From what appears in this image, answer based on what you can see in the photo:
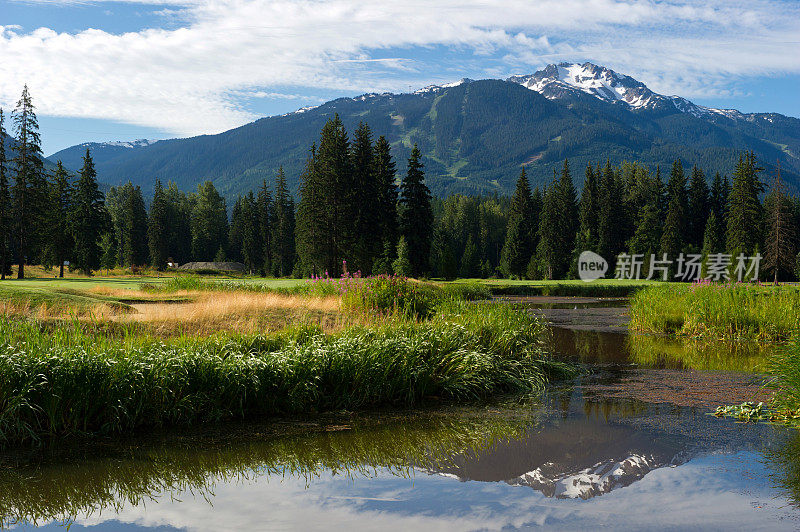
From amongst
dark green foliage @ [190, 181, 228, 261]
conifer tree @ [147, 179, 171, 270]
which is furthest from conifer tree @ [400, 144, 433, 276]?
dark green foliage @ [190, 181, 228, 261]

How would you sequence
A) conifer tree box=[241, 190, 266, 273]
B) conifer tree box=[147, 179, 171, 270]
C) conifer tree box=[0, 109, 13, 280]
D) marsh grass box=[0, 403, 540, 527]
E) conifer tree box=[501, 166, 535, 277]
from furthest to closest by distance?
1. conifer tree box=[241, 190, 266, 273]
2. conifer tree box=[147, 179, 171, 270]
3. conifer tree box=[501, 166, 535, 277]
4. conifer tree box=[0, 109, 13, 280]
5. marsh grass box=[0, 403, 540, 527]

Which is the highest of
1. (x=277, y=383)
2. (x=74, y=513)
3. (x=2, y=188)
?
(x=2, y=188)

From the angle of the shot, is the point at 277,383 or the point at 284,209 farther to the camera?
the point at 284,209

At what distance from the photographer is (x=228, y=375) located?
9172 millimetres

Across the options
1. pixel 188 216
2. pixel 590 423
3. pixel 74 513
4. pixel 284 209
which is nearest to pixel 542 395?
pixel 590 423

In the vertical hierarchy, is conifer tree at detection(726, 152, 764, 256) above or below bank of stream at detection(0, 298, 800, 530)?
above

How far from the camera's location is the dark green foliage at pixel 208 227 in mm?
116375

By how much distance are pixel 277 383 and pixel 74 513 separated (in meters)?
3.92

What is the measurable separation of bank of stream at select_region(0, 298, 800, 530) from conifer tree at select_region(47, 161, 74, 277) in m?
57.8

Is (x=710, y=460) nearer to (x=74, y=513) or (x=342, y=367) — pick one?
(x=342, y=367)

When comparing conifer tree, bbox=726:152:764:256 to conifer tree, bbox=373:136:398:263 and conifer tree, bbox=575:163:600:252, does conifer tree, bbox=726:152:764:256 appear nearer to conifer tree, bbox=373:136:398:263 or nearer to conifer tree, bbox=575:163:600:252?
conifer tree, bbox=575:163:600:252

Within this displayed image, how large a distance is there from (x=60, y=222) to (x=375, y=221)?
116ft

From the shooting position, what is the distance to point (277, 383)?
961 cm

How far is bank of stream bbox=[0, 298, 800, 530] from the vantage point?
584 centimetres
